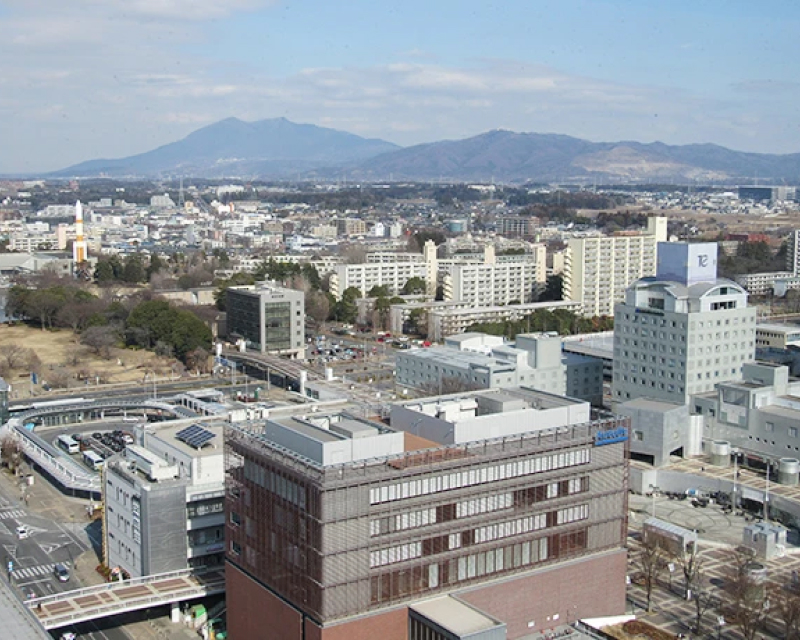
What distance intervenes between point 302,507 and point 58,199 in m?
83.1

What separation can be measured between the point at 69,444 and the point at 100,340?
764cm

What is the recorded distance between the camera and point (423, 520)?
838 centimetres

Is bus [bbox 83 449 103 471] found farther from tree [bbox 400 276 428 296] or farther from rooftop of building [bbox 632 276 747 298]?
tree [bbox 400 276 428 296]

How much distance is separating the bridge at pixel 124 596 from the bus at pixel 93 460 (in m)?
5.19

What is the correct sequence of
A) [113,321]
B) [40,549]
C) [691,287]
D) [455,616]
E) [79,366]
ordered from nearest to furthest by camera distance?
1. [455,616]
2. [40,549]
3. [691,287]
4. [79,366]
5. [113,321]

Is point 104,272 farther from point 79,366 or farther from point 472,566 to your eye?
point 472,566

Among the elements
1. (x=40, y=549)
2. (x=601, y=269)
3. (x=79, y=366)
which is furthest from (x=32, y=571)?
(x=601, y=269)

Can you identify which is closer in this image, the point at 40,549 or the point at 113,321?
the point at 40,549

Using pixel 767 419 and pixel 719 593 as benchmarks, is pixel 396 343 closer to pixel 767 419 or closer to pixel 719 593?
pixel 767 419

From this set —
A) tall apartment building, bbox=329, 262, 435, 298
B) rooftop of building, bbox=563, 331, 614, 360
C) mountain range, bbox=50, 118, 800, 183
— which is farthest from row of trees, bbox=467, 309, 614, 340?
mountain range, bbox=50, 118, 800, 183

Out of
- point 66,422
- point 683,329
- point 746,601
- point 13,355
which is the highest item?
point 683,329

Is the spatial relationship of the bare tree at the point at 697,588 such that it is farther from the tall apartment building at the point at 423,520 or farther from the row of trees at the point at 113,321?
the row of trees at the point at 113,321

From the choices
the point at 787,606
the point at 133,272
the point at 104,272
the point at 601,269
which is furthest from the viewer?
the point at 133,272

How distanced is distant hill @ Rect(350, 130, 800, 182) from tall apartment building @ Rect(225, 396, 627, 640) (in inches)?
5168
